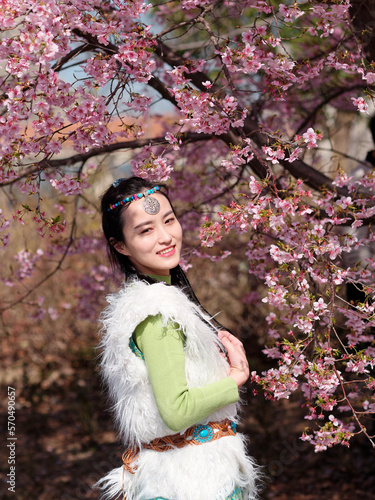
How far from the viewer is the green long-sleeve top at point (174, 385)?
1382 mm

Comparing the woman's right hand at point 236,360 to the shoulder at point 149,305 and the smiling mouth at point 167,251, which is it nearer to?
the shoulder at point 149,305

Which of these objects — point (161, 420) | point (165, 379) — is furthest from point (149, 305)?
point (161, 420)

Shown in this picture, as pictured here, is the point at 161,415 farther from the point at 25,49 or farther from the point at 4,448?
the point at 4,448

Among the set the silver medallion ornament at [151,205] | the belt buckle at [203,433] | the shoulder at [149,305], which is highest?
the silver medallion ornament at [151,205]

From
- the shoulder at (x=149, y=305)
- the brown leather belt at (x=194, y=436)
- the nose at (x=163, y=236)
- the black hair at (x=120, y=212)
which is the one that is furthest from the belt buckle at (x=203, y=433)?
the nose at (x=163, y=236)

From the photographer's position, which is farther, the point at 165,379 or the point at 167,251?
the point at 167,251

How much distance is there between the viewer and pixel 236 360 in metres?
1.59

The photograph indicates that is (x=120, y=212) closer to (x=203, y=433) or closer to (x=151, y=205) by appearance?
(x=151, y=205)

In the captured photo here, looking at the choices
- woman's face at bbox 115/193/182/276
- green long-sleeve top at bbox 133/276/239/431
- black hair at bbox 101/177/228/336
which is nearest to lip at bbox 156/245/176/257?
woman's face at bbox 115/193/182/276

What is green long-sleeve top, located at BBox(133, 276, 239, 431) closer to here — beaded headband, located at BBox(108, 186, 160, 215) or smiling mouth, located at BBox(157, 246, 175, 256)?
smiling mouth, located at BBox(157, 246, 175, 256)

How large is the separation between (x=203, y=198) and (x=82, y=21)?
2079mm

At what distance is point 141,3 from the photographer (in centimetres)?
193

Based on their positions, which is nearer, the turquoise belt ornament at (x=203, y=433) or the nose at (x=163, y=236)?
the turquoise belt ornament at (x=203, y=433)

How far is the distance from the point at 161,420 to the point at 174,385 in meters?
0.15
